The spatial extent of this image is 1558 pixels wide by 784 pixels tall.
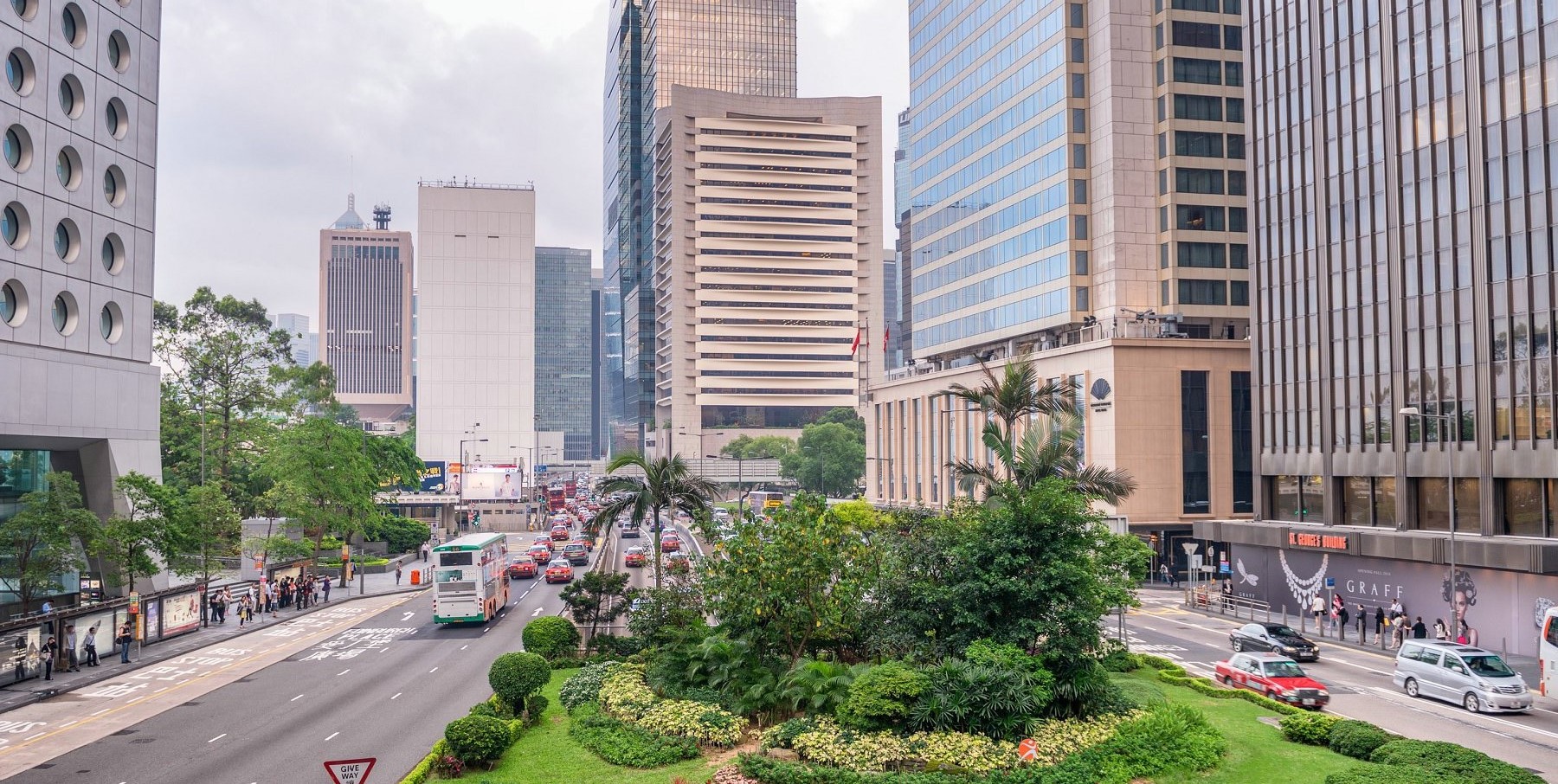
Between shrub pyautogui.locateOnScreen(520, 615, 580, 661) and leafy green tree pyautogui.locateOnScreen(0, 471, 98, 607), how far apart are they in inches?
778

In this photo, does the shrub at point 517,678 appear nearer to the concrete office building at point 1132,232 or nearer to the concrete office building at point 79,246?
the concrete office building at point 79,246

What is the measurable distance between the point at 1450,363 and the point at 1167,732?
31.6m

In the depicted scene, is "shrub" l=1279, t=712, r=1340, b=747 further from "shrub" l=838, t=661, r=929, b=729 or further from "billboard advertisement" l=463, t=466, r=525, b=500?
"billboard advertisement" l=463, t=466, r=525, b=500

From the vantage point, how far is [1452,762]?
17859 mm

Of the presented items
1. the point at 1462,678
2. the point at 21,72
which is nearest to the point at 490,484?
the point at 21,72

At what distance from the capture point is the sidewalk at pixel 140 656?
32.6 metres

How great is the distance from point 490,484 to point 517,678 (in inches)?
3647

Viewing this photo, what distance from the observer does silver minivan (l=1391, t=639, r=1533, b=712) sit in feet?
93.4

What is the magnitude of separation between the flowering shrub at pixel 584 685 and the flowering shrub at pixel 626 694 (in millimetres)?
193

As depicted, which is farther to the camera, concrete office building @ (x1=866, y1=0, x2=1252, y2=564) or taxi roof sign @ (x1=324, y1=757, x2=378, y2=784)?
concrete office building @ (x1=866, y1=0, x2=1252, y2=564)

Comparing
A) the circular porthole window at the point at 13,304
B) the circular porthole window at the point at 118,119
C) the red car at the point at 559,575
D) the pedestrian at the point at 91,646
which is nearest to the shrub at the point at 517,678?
the pedestrian at the point at 91,646

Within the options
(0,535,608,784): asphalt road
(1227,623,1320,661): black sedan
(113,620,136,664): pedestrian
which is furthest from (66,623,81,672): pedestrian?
(1227,623,1320,661): black sedan

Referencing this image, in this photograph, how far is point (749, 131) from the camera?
7052 inches

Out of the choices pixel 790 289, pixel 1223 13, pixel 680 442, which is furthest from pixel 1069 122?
pixel 680 442
